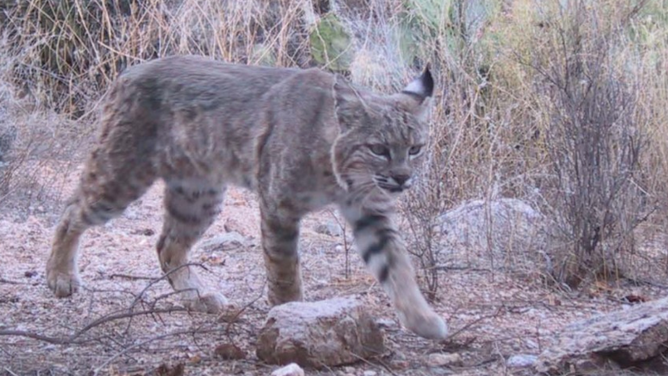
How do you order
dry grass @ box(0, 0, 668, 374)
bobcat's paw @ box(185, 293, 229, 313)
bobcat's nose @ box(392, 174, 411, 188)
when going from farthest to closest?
dry grass @ box(0, 0, 668, 374) → bobcat's paw @ box(185, 293, 229, 313) → bobcat's nose @ box(392, 174, 411, 188)

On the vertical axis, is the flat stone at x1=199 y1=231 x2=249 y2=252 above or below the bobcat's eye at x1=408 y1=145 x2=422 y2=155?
below

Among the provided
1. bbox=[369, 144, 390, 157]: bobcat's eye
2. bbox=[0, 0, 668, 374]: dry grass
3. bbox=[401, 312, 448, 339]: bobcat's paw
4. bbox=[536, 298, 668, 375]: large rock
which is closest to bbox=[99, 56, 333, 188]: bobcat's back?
bbox=[369, 144, 390, 157]: bobcat's eye

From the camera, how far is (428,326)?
13.3 ft

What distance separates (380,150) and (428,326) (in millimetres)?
797

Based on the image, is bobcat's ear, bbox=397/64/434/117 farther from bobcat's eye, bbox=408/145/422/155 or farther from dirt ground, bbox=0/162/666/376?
dirt ground, bbox=0/162/666/376

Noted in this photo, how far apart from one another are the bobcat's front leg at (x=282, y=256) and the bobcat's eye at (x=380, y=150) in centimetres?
44

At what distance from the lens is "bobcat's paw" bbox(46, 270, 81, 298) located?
493 centimetres

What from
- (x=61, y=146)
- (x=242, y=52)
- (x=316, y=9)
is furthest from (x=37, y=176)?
(x=316, y=9)

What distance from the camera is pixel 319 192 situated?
454 cm

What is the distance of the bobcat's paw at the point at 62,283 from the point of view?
4.93 metres

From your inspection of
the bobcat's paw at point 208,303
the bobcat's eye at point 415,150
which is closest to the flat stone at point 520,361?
the bobcat's eye at point 415,150

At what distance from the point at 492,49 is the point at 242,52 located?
103 inches

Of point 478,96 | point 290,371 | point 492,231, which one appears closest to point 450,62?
point 478,96

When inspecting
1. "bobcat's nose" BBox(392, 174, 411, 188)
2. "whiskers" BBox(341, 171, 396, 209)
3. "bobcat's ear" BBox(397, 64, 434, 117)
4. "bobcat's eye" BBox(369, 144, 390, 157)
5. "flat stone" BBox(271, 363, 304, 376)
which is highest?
"bobcat's ear" BBox(397, 64, 434, 117)
